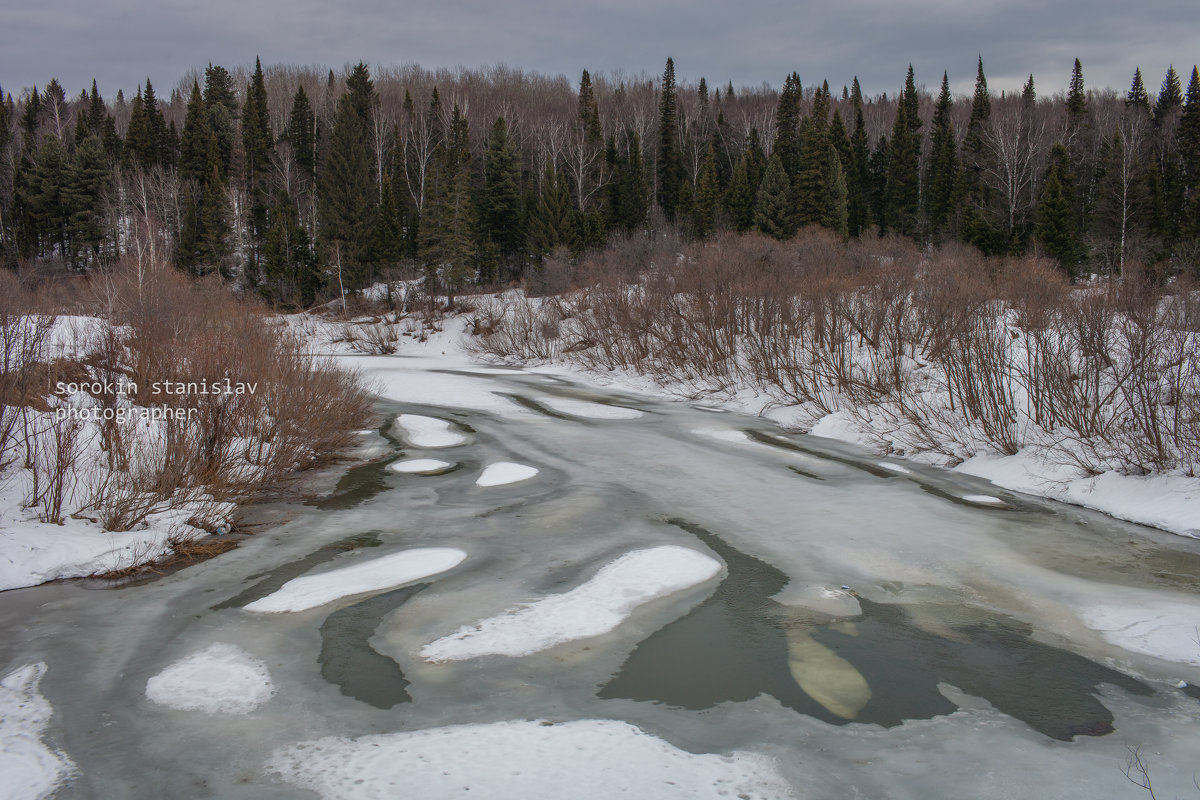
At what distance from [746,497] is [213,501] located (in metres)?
6.92

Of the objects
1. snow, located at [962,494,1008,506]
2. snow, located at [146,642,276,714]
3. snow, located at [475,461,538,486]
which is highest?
snow, located at [146,642,276,714]

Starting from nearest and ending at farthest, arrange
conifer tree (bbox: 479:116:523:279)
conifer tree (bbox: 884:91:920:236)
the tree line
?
the tree line
conifer tree (bbox: 479:116:523:279)
conifer tree (bbox: 884:91:920:236)

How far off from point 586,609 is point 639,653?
3.17 ft

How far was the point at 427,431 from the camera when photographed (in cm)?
1633

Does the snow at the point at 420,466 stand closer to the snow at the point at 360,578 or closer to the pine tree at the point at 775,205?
the snow at the point at 360,578

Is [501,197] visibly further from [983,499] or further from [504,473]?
[983,499]

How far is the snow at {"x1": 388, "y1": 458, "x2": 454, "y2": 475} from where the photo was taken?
1267 cm

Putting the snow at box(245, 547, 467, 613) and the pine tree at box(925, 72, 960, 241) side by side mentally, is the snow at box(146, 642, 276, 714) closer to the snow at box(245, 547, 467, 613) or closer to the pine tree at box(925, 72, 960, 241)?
the snow at box(245, 547, 467, 613)

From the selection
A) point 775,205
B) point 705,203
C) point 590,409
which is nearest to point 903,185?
point 775,205

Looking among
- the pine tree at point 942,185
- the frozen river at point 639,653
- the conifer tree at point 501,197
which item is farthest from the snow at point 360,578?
the pine tree at point 942,185

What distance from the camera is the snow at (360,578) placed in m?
7.16

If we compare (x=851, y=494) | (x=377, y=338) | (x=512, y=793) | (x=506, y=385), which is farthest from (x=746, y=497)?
(x=377, y=338)

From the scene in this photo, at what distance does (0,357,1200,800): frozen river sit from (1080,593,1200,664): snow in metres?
0.03

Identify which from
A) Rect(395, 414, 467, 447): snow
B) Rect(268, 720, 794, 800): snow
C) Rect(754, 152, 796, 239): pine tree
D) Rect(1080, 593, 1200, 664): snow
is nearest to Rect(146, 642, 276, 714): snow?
Rect(268, 720, 794, 800): snow
